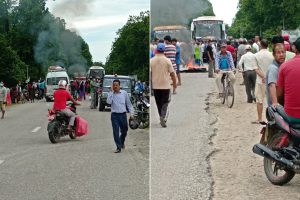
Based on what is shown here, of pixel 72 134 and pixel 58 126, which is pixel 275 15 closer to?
pixel 72 134

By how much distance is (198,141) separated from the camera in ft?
37.0

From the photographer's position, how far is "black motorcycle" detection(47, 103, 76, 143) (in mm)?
15922

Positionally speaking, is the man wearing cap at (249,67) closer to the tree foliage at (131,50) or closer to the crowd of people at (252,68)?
the crowd of people at (252,68)

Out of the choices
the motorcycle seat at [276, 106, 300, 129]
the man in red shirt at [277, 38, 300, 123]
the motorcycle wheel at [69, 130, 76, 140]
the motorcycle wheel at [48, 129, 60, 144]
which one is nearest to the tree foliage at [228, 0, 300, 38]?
the motorcycle wheel at [69, 130, 76, 140]

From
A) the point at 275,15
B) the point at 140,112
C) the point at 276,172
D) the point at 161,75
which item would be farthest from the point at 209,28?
the point at 275,15

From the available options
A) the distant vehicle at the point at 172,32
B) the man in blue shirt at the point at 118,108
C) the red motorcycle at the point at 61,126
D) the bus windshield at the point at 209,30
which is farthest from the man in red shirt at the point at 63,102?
the bus windshield at the point at 209,30

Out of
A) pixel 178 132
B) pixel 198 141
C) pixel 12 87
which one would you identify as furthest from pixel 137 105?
pixel 12 87

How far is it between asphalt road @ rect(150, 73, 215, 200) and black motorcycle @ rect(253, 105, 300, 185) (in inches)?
30.7

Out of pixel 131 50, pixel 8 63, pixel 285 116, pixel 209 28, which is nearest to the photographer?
pixel 285 116

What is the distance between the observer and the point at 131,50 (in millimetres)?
9516

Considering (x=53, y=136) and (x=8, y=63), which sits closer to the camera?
(x=53, y=136)

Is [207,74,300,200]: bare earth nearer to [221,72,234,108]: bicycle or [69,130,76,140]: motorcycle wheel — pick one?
[221,72,234,108]: bicycle

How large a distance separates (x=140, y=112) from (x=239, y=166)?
9.74m

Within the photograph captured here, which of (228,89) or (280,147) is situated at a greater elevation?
(228,89)
